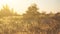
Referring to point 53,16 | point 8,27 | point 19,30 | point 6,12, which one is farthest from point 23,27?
point 53,16

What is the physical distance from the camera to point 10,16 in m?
1.86

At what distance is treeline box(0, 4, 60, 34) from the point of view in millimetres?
1832

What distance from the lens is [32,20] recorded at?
188cm

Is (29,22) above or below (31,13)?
below

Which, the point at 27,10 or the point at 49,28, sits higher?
the point at 27,10

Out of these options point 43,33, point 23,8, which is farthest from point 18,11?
point 43,33

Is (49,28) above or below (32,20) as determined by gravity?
below

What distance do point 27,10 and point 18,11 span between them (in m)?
0.13

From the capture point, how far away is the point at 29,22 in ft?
6.11

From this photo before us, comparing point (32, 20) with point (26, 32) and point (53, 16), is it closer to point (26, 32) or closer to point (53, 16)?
point (26, 32)

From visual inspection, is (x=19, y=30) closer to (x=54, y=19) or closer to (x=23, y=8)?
(x=23, y=8)

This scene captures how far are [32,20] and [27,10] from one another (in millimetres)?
164

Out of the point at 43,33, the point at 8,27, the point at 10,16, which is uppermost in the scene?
the point at 10,16

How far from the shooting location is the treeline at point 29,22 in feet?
6.01
